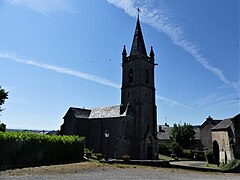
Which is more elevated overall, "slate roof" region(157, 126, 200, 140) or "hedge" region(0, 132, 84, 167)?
"slate roof" region(157, 126, 200, 140)

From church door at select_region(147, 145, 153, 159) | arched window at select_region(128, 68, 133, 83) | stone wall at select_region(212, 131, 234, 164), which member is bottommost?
church door at select_region(147, 145, 153, 159)

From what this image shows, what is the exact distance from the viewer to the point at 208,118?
59.3 metres

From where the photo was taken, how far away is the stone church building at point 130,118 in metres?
40.2

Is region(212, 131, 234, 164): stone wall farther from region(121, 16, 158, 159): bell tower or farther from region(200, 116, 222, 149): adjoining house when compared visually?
region(200, 116, 222, 149): adjoining house

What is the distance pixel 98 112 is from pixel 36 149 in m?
23.9

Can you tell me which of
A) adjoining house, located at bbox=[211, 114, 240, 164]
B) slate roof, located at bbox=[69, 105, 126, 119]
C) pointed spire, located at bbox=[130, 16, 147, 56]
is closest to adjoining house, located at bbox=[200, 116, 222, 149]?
adjoining house, located at bbox=[211, 114, 240, 164]

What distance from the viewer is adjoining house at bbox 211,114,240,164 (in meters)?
28.3

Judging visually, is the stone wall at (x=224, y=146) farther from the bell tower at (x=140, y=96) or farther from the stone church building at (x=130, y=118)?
the stone church building at (x=130, y=118)

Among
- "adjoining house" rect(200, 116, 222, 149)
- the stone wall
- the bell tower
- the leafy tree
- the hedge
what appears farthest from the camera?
"adjoining house" rect(200, 116, 222, 149)

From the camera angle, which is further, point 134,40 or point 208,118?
point 208,118

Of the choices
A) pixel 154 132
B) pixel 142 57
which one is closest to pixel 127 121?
pixel 154 132

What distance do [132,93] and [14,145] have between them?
83.4 feet

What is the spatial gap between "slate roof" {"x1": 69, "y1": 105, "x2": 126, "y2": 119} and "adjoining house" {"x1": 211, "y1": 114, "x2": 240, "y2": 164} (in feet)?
50.6

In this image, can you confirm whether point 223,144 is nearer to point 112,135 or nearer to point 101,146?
point 112,135
